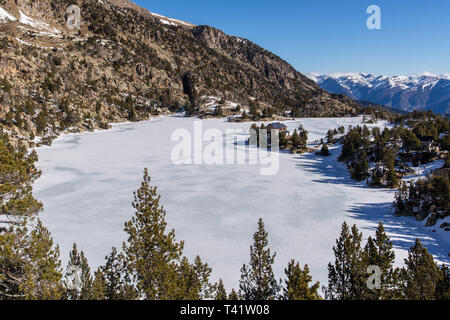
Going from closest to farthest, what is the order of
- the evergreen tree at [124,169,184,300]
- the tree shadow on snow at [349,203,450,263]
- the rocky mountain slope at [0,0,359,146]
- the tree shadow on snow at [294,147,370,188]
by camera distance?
the evergreen tree at [124,169,184,300] < the tree shadow on snow at [349,203,450,263] < the tree shadow on snow at [294,147,370,188] < the rocky mountain slope at [0,0,359,146]

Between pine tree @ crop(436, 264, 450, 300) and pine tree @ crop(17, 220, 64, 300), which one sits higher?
pine tree @ crop(17, 220, 64, 300)

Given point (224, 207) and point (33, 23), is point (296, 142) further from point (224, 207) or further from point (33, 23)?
point (33, 23)

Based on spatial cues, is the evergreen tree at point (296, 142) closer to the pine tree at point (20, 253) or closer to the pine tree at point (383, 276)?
the pine tree at point (383, 276)

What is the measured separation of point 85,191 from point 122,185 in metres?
4.56

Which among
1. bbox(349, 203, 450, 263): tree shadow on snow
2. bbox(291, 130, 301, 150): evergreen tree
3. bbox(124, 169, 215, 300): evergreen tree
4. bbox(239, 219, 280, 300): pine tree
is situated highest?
bbox(291, 130, 301, 150): evergreen tree

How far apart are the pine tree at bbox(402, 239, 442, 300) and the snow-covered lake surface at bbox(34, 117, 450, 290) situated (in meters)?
5.25

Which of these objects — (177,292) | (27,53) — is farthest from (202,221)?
(27,53)

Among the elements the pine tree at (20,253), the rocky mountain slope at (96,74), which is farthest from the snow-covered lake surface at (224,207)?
the rocky mountain slope at (96,74)

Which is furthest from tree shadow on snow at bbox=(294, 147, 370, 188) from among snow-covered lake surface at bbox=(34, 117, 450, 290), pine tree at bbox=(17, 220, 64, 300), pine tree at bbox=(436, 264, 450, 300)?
pine tree at bbox=(17, 220, 64, 300)

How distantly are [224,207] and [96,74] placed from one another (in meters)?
113

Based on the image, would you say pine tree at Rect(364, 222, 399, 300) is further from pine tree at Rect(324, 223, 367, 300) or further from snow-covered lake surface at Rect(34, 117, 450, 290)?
snow-covered lake surface at Rect(34, 117, 450, 290)

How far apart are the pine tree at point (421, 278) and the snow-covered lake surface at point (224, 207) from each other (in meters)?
5.25

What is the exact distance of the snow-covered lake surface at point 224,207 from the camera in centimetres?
2008

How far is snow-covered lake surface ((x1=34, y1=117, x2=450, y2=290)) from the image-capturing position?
20.1m
